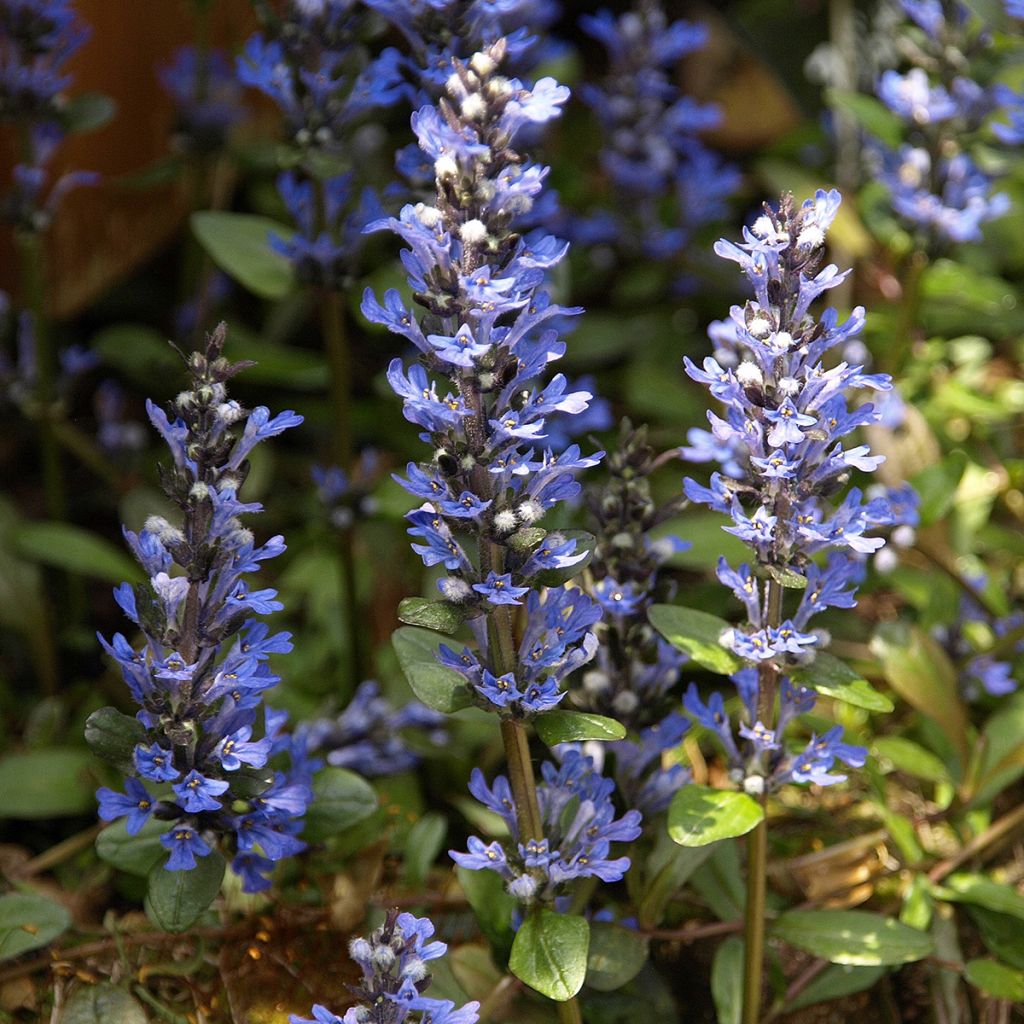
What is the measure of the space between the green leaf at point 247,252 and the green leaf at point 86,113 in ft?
1.54

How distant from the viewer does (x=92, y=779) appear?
339cm

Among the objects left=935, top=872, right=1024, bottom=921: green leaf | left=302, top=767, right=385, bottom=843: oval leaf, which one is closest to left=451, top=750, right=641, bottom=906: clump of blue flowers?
left=302, top=767, right=385, bottom=843: oval leaf

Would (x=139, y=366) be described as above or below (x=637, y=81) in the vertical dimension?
below

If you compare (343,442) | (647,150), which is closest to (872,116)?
(647,150)

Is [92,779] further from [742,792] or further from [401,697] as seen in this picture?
[742,792]

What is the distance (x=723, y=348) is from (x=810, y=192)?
216cm

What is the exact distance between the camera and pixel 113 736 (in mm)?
2531

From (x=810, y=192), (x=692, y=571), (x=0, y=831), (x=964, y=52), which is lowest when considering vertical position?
(x=0, y=831)

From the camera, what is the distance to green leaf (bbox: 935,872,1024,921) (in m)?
2.99

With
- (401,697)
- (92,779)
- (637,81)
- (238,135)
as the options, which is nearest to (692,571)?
(401,697)

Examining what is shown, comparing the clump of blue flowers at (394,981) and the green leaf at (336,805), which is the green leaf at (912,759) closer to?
the green leaf at (336,805)

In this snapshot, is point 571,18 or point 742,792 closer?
point 742,792

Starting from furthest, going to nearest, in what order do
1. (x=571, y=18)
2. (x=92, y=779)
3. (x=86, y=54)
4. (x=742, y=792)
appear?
(x=571, y=18), (x=86, y=54), (x=92, y=779), (x=742, y=792)

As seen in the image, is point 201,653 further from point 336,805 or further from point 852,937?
point 852,937
